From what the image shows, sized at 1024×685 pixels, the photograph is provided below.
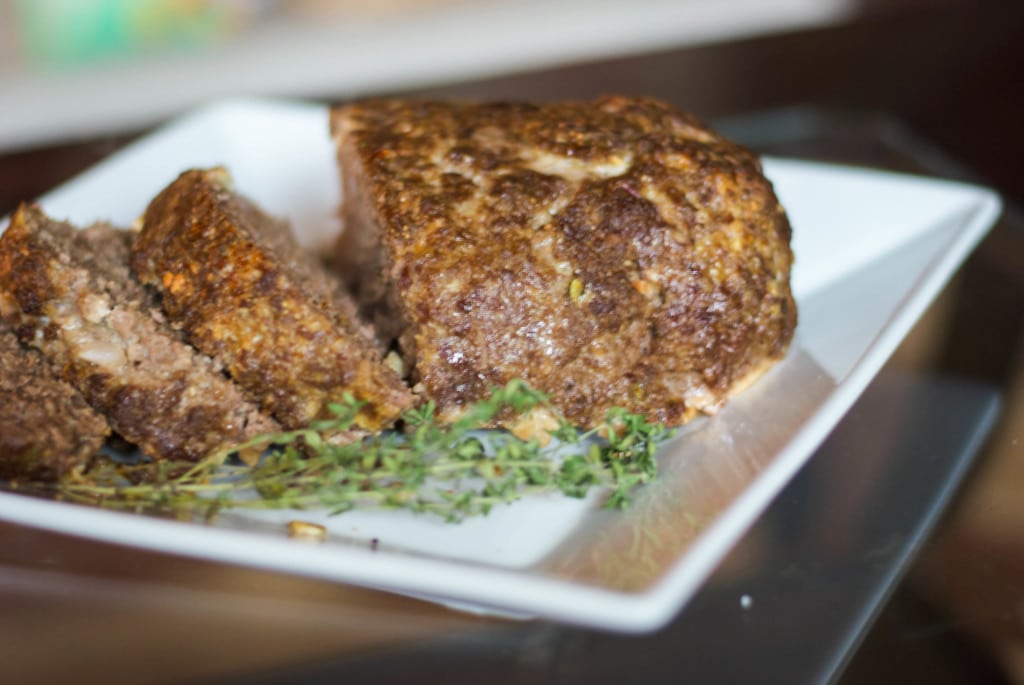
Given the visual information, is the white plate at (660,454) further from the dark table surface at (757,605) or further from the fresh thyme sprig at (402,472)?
the dark table surface at (757,605)

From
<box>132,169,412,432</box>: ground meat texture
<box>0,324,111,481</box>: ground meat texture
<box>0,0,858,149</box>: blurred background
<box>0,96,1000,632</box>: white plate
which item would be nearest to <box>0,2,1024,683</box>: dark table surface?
<box>0,96,1000,632</box>: white plate

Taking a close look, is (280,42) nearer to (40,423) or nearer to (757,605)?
(40,423)

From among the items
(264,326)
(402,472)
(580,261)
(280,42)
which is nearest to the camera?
(402,472)

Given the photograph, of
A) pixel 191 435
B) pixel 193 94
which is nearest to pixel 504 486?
pixel 191 435

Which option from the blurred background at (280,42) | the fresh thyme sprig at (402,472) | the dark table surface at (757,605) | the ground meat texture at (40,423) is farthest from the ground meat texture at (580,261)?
the blurred background at (280,42)

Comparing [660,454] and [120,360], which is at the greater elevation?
[120,360]

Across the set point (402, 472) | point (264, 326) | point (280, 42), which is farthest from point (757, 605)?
point (280, 42)
